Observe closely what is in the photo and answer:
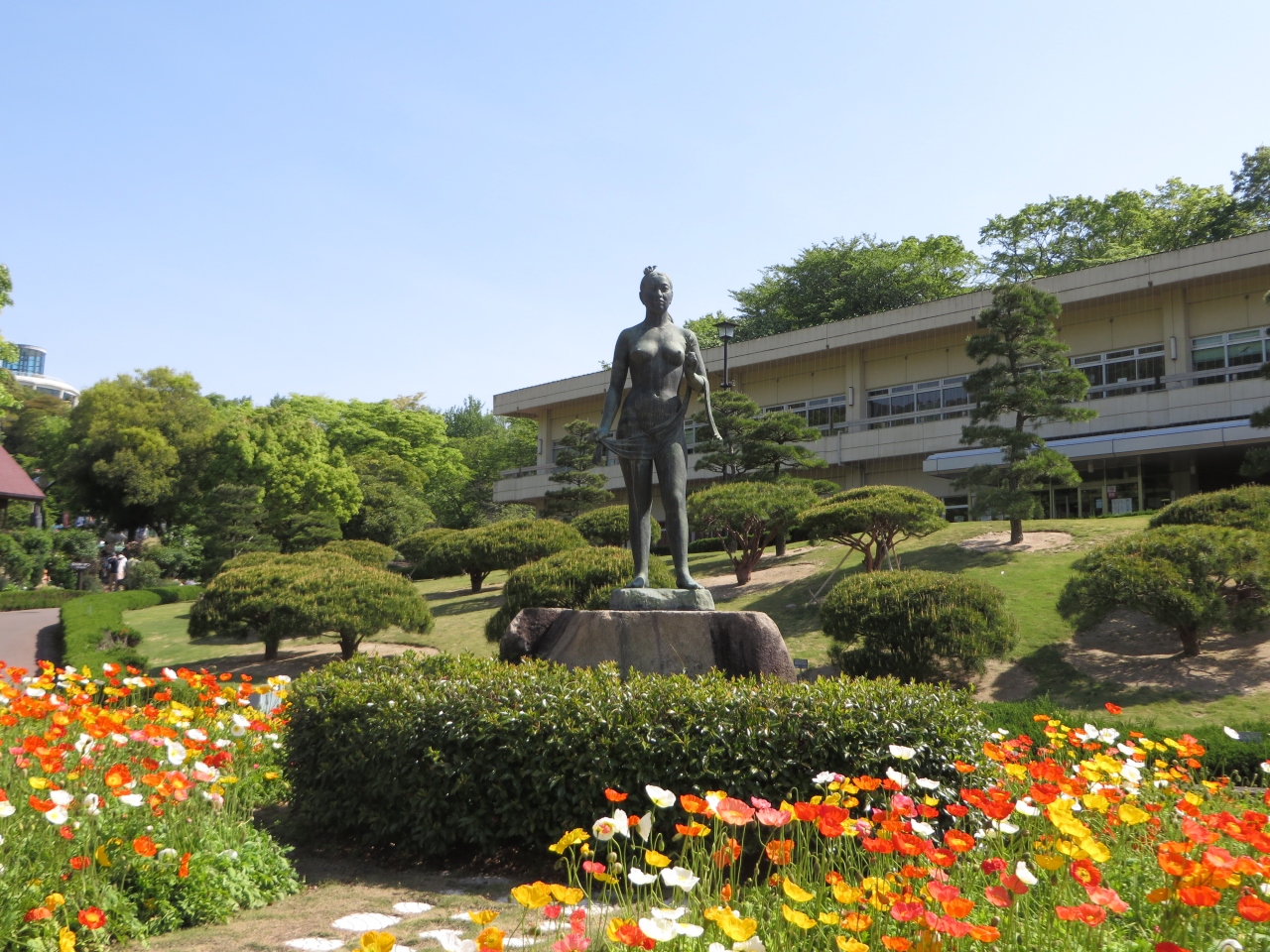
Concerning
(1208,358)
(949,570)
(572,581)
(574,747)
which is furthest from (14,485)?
(1208,358)

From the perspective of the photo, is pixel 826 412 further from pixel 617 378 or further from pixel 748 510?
pixel 617 378

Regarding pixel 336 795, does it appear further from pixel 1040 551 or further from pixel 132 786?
pixel 1040 551

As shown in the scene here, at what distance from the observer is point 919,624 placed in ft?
37.0

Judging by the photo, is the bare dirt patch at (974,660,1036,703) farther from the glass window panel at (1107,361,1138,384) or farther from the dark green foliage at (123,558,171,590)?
the dark green foliage at (123,558,171,590)

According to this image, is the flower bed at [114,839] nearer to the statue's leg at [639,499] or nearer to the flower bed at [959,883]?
the flower bed at [959,883]

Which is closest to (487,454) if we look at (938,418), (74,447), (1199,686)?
(74,447)

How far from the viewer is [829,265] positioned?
39844 millimetres

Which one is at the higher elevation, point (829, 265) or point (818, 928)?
point (829, 265)

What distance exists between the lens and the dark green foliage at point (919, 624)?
11211 millimetres

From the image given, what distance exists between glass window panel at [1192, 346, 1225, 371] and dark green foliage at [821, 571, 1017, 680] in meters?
18.0

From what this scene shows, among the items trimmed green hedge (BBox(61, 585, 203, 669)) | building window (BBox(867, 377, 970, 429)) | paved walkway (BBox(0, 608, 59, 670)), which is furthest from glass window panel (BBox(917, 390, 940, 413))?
paved walkway (BBox(0, 608, 59, 670))

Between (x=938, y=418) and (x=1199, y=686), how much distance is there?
1921 centimetres

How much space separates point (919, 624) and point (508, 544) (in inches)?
455

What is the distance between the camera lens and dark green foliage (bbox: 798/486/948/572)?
15.8m
